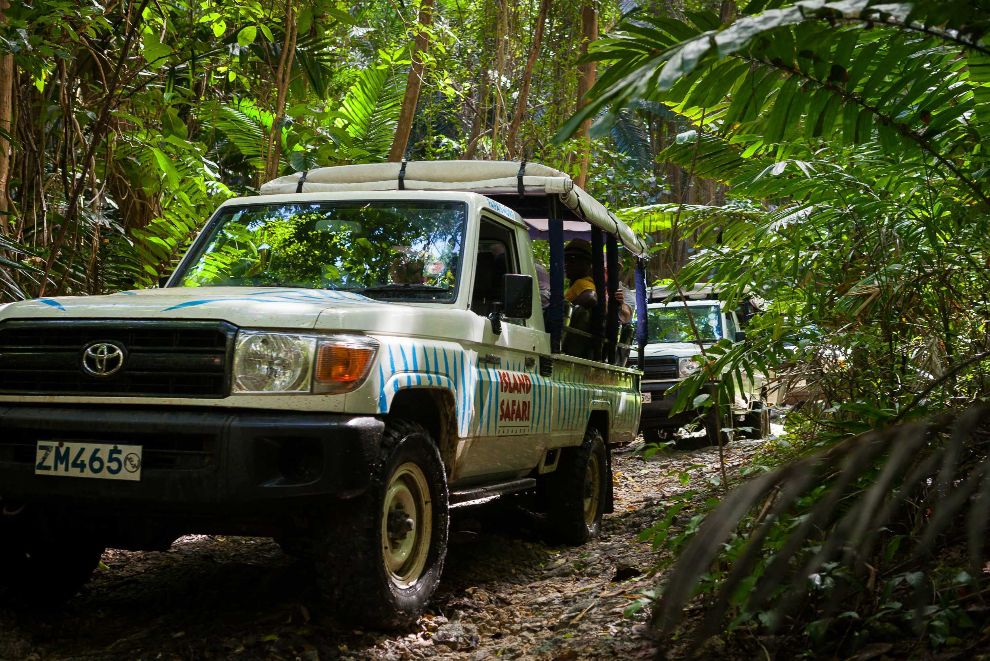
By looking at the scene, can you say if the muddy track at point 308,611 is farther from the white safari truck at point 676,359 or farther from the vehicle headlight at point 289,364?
the white safari truck at point 676,359

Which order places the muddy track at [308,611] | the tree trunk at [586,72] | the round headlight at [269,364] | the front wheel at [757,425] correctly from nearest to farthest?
the round headlight at [269,364] → the muddy track at [308,611] → the front wheel at [757,425] → the tree trunk at [586,72]

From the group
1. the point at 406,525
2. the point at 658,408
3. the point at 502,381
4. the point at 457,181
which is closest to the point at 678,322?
the point at 658,408

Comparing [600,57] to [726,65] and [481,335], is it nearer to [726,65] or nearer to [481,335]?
[726,65]

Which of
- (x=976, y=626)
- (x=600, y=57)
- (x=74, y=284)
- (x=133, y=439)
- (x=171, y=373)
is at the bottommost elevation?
(x=976, y=626)

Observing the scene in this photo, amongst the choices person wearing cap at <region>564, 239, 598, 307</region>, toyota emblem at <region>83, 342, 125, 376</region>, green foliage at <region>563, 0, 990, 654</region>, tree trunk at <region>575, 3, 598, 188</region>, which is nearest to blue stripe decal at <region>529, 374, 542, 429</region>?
green foliage at <region>563, 0, 990, 654</region>

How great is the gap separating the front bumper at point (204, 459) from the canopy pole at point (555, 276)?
239 cm

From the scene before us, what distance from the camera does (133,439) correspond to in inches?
147

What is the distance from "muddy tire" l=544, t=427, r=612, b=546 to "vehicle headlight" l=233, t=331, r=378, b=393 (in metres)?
3.07

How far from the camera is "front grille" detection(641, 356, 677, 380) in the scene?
13.6 metres

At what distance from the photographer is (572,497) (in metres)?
6.57

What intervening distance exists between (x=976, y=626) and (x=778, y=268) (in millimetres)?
2839

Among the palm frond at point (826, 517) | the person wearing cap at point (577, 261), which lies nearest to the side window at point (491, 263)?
the person wearing cap at point (577, 261)

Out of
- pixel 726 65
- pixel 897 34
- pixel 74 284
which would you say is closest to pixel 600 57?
pixel 726 65

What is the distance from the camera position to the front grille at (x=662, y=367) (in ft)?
44.8
